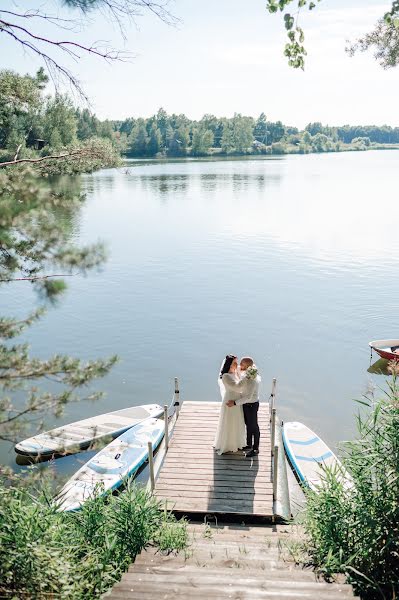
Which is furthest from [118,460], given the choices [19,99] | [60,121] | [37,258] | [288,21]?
[288,21]

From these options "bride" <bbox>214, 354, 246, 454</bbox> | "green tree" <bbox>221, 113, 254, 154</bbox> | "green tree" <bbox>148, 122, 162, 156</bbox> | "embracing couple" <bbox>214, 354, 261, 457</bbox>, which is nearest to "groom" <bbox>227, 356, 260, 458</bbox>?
"embracing couple" <bbox>214, 354, 261, 457</bbox>

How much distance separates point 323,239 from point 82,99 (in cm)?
3610

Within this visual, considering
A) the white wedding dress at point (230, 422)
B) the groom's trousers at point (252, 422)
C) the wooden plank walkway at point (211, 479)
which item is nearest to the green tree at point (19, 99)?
the white wedding dress at point (230, 422)

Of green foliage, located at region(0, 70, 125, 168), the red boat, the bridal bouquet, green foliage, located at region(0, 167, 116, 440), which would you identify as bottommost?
the red boat

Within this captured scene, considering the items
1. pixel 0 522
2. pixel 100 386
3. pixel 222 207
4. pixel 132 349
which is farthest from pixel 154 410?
pixel 222 207

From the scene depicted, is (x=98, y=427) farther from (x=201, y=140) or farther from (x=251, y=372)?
(x=201, y=140)

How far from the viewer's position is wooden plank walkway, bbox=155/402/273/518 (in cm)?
924

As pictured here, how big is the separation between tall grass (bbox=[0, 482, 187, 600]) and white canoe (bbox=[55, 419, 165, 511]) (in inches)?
163

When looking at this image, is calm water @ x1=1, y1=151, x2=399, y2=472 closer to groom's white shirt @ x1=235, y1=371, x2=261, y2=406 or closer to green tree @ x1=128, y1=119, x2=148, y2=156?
groom's white shirt @ x1=235, y1=371, x2=261, y2=406

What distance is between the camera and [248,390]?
9.72 m

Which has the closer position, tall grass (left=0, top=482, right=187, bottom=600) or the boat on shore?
tall grass (left=0, top=482, right=187, bottom=600)

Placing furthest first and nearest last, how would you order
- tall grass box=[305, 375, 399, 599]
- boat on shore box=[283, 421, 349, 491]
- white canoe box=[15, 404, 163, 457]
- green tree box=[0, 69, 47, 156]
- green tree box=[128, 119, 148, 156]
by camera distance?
green tree box=[128, 119, 148, 156] → white canoe box=[15, 404, 163, 457] → boat on shore box=[283, 421, 349, 491] → green tree box=[0, 69, 47, 156] → tall grass box=[305, 375, 399, 599]

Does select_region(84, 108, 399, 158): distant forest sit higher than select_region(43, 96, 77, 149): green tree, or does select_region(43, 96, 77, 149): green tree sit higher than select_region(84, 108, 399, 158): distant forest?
select_region(84, 108, 399, 158): distant forest

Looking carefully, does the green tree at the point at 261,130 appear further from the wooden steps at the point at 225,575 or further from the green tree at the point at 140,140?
the wooden steps at the point at 225,575
